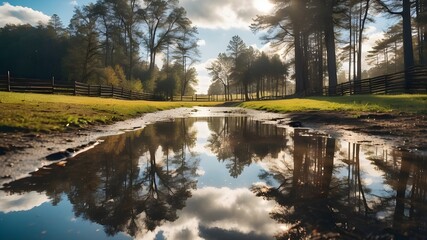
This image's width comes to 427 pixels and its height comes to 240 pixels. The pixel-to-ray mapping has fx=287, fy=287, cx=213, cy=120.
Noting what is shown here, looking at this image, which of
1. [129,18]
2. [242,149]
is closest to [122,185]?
[242,149]

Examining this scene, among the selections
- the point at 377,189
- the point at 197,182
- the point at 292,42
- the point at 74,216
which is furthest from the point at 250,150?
the point at 292,42

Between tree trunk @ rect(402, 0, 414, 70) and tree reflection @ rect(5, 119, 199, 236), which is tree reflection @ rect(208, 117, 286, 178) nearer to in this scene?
tree reflection @ rect(5, 119, 199, 236)

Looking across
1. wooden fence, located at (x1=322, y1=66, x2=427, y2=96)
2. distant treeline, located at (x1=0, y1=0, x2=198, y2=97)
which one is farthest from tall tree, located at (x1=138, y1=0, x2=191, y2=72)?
wooden fence, located at (x1=322, y1=66, x2=427, y2=96)

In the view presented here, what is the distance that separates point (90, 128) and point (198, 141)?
169 inches

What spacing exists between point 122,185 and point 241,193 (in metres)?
1.78

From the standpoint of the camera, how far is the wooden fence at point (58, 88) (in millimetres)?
23078

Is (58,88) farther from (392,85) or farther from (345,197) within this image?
(345,197)

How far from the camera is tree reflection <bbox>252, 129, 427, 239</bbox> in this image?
2.73 m

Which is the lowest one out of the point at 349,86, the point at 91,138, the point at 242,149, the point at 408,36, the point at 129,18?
the point at 242,149

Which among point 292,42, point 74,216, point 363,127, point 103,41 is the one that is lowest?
point 74,216

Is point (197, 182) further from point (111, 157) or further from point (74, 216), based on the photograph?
point (111, 157)

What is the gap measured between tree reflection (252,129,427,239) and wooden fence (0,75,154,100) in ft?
78.9

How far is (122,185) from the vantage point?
4.30 meters

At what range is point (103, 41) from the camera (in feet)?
154
